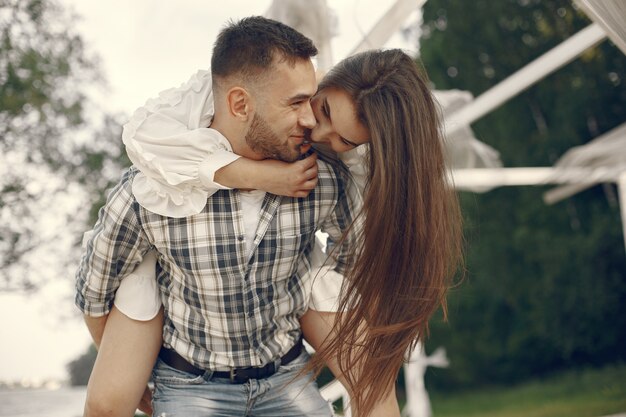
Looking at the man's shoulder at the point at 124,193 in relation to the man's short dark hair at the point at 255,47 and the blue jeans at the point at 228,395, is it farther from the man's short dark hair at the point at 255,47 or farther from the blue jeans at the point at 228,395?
the blue jeans at the point at 228,395

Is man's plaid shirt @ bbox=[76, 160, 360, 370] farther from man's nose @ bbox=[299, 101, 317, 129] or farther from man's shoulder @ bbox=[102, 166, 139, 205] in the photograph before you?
man's nose @ bbox=[299, 101, 317, 129]

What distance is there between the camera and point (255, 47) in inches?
76.9

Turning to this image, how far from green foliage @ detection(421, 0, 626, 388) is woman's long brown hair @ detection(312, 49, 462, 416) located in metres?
8.70

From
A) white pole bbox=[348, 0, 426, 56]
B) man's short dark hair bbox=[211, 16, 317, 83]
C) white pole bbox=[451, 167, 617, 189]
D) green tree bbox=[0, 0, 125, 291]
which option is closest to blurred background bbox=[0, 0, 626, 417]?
green tree bbox=[0, 0, 125, 291]

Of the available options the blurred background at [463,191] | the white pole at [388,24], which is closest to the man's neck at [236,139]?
the white pole at [388,24]

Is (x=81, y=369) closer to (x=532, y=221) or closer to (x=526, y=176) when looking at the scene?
(x=532, y=221)

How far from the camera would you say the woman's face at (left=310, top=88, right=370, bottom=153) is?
74.8 inches

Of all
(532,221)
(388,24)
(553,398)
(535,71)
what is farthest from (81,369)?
(388,24)

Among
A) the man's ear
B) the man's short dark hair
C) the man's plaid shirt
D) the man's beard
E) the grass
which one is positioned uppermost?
the man's short dark hair

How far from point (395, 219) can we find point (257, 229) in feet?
1.09

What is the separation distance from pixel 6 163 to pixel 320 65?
20.3ft

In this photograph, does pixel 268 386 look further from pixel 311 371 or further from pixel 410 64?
pixel 410 64

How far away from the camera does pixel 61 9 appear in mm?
8672

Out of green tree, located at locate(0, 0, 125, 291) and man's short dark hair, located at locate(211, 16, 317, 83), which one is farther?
green tree, located at locate(0, 0, 125, 291)
